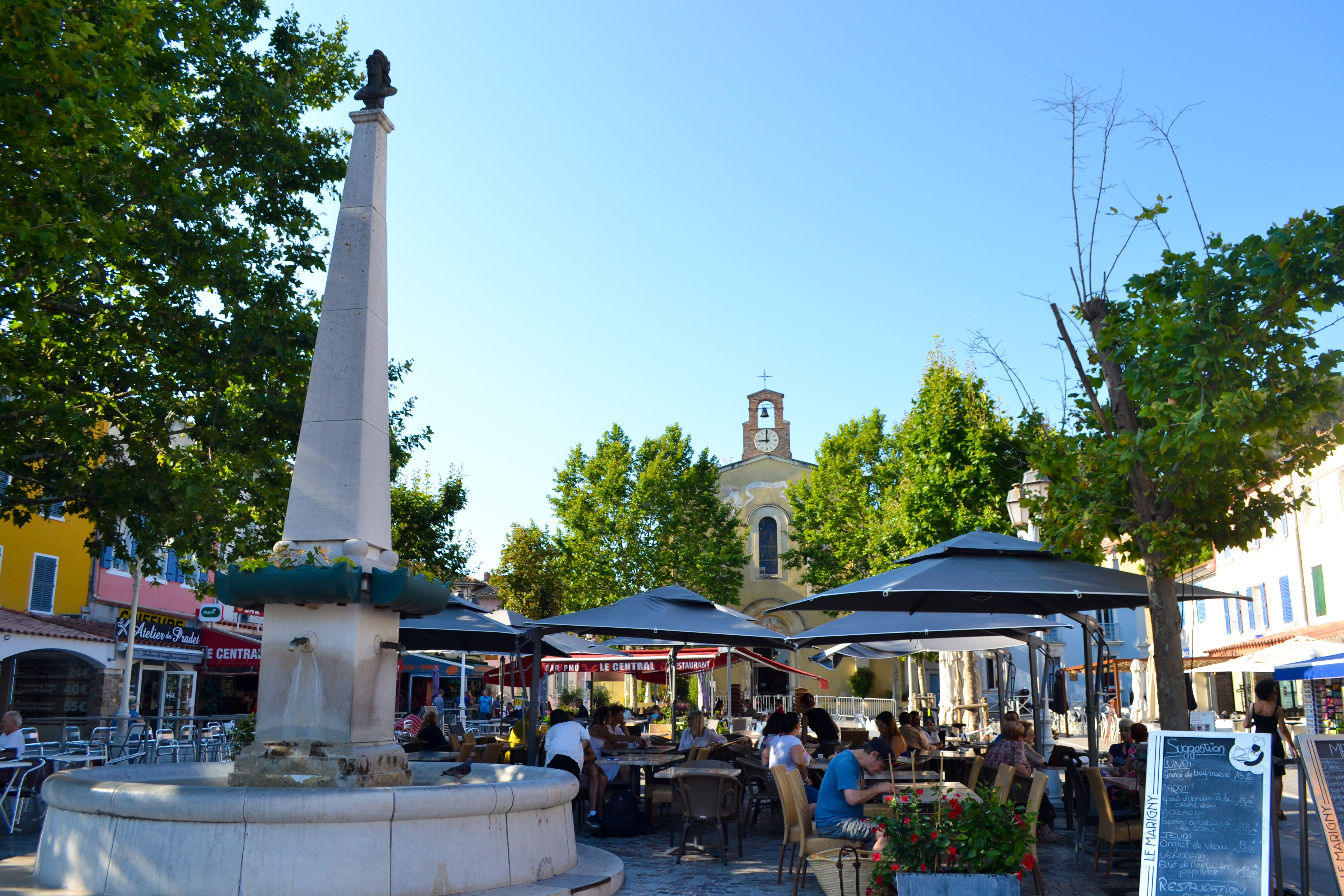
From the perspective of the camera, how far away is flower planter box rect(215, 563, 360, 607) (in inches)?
264

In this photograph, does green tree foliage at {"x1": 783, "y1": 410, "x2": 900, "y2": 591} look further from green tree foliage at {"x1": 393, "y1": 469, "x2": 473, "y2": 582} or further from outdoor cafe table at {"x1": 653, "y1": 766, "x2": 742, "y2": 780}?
outdoor cafe table at {"x1": 653, "y1": 766, "x2": 742, "y2": 780}

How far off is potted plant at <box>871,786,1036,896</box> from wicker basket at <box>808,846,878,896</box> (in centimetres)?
62

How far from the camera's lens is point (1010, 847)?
5.42 m

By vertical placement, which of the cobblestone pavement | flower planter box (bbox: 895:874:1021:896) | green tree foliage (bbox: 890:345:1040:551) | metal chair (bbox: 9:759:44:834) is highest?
green tree foliage (bbox: 890:345:1040:551)

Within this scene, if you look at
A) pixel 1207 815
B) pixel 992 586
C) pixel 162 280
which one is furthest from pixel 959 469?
pixel 1207 815

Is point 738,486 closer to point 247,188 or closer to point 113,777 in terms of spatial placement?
point 247,188

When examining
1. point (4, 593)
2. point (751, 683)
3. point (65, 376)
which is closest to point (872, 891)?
point (65, 376)

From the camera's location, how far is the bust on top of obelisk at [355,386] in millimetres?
7387

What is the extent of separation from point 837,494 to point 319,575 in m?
33.3

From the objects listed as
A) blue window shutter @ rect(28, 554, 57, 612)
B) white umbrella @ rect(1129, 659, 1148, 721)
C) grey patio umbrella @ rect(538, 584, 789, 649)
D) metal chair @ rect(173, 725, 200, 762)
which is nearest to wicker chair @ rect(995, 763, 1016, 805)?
grey patio umbrella @ rect(538, 584, 789, 649)

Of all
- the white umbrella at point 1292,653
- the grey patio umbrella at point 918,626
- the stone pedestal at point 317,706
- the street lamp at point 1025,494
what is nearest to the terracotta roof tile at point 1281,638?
the white umbrella at point 1292,653

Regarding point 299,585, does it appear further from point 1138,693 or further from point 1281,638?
point 1138,693

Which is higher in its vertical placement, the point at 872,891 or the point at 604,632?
the point at 604,632

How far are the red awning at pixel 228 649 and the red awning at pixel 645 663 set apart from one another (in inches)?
211
